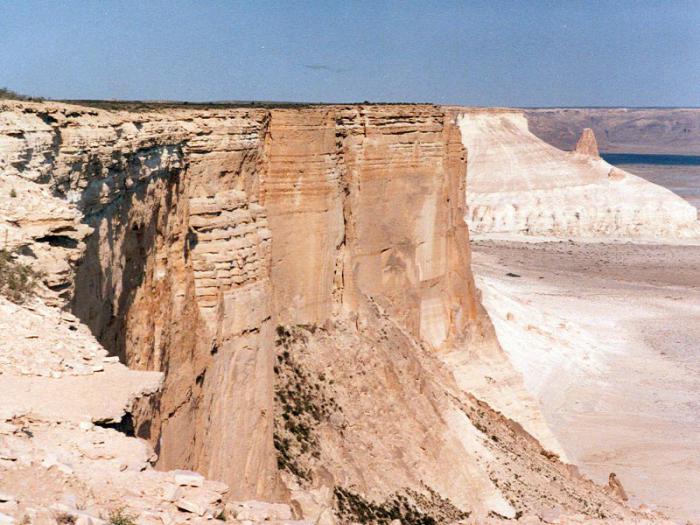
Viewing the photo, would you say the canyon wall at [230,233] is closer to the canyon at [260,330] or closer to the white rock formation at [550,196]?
the canyon at [260,330]

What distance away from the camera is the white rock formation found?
9075 centimetres

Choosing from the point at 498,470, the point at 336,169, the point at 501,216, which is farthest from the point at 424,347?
the point at 501,216

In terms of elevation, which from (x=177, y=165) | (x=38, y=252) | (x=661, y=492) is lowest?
(x=661, y=492)

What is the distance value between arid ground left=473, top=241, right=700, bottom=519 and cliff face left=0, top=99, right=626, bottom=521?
418 centimetres

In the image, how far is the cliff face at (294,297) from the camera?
465 inches

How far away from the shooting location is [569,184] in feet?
313

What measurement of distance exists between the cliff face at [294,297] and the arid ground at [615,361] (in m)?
4.18

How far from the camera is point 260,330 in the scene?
17391 mm

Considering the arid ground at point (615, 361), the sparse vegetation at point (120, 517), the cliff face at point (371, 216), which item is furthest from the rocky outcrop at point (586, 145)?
the sparse vegetation at point (120, 517)

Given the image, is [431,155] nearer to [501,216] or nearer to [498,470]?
[498,470]

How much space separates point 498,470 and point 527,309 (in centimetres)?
2508

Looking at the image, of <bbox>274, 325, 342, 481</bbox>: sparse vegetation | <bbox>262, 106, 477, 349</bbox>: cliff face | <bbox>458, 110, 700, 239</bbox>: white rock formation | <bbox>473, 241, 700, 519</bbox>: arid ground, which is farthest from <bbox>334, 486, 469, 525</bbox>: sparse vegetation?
<bbox>458, 110, 700, 239</bbox>: white rock formation

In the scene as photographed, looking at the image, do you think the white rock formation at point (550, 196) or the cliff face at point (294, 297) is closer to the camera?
the cliff face at point (294, 297)

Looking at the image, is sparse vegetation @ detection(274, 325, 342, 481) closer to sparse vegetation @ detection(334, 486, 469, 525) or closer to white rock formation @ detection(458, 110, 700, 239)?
sparse vegetation @ detection(334, 486, 469, 525)
